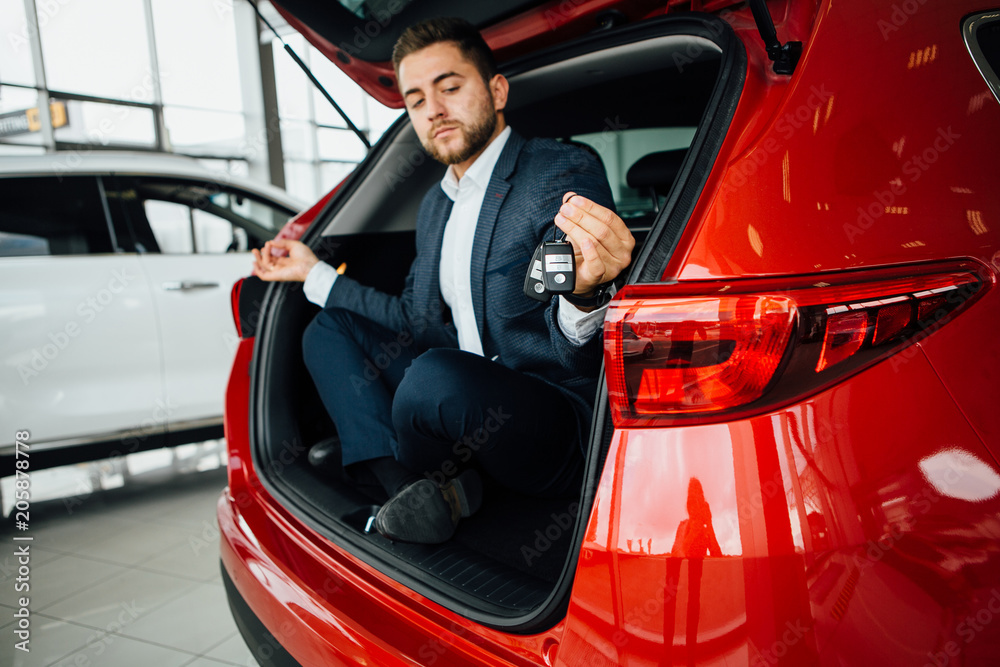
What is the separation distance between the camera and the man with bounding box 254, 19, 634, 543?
1097 mm

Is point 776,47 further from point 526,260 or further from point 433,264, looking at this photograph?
point 433,264

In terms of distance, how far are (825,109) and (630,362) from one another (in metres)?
0.37

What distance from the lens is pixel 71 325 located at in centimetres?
242

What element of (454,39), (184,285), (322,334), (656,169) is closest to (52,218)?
(184,285)

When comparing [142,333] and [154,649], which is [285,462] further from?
[142,333]

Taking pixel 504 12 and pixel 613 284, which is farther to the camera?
pixel 504 12

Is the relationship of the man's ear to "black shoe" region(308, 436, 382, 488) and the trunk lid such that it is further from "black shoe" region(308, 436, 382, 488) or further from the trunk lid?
"black shoe" region(308, 436, 382, 488)

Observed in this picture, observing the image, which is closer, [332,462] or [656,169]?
[332,462]

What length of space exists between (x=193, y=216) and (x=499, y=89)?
76.3 inches

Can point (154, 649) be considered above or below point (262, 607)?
below

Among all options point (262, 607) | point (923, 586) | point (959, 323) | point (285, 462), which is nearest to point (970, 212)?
point (959, 323)

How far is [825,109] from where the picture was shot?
2.34 ft

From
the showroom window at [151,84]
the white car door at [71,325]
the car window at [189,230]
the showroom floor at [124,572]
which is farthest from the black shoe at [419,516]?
the showroom window at [151,84]

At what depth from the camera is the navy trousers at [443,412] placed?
1104mm
